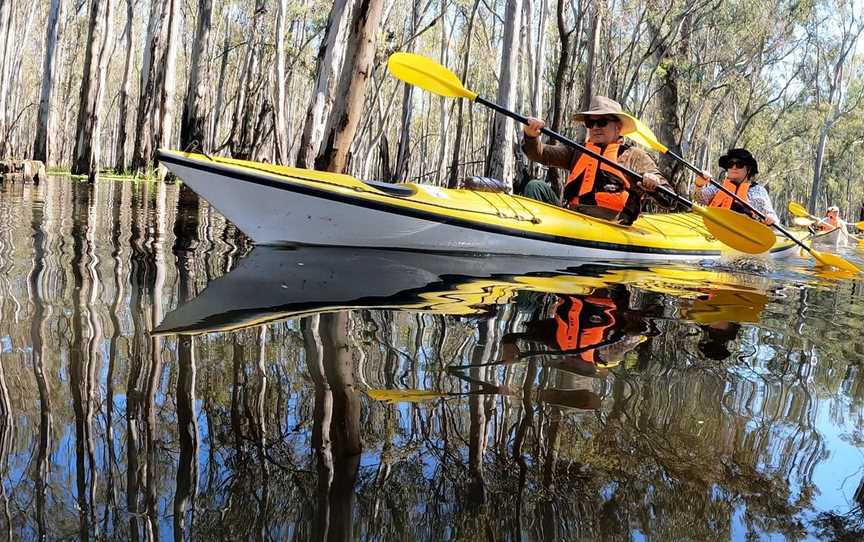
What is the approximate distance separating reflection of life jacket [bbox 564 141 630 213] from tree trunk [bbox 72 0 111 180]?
1132cm

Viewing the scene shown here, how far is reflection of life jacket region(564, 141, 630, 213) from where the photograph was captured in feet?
20.7

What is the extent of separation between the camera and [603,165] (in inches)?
249

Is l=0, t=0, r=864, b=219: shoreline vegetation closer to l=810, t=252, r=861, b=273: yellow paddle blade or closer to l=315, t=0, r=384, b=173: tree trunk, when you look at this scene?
l=315, t=0, r=384, b=173: tree trunk

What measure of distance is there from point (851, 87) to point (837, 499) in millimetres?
40968

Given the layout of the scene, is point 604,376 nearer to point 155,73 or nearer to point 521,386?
point 521,386

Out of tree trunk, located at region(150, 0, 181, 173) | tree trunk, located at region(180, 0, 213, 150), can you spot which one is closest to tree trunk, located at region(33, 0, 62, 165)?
tree trunk, located at region(150, 0, 181, 173)

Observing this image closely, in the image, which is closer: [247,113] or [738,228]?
[738,228]

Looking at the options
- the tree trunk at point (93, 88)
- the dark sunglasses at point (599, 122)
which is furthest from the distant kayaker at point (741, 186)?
the tree trunk at point (93, 88)

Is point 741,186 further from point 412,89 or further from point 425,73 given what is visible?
point 412,89

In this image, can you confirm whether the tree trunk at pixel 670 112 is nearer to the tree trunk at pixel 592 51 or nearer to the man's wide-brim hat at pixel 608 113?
the tree trunk at pixel 592 51

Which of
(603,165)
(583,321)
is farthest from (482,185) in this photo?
Result: (583,321)

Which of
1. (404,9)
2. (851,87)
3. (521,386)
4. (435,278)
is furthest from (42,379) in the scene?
(851,87)

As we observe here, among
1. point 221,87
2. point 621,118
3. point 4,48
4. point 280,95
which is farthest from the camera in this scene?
point 221,87

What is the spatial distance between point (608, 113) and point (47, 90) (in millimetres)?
14567
